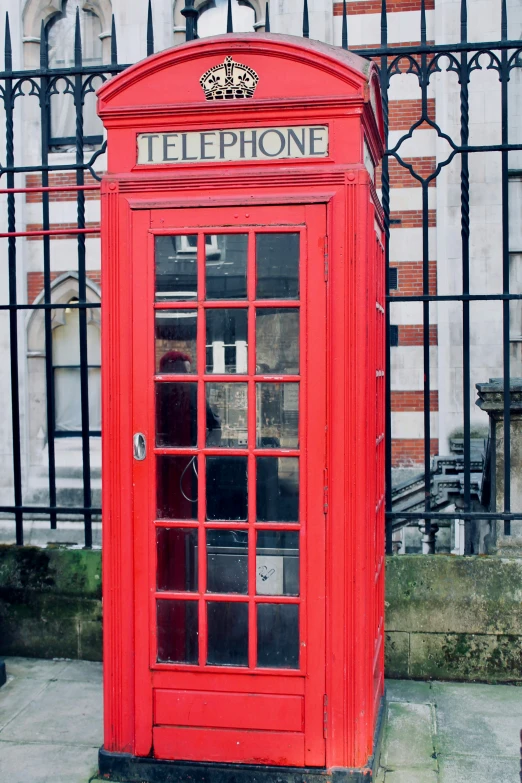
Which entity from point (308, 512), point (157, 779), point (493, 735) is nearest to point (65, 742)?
point (157, 779)

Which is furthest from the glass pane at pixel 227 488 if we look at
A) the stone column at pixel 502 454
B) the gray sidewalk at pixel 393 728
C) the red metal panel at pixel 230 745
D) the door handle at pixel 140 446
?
the stone column at pixel 502 454

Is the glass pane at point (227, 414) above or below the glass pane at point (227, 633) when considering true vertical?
above

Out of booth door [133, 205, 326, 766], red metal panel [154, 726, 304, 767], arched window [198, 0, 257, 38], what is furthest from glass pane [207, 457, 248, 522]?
arched window [198, 0, 257, 38]

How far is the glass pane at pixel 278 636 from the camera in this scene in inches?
132

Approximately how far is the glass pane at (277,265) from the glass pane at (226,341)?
0.15 metres

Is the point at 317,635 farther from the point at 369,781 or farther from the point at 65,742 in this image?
the point at 65,742

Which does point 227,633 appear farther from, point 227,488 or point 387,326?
point 387,326

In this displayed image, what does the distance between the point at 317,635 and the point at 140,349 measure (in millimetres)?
1408

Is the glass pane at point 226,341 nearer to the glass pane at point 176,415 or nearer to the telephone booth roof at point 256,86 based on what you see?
the glass pane at point 176,415

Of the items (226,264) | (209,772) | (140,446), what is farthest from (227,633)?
(226,264)

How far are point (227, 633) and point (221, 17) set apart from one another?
10504 mm

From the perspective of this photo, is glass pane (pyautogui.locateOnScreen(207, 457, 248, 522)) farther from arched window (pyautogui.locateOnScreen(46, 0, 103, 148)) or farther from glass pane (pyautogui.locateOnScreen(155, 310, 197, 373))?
arched window (pyautogui.locateOnScreen(46, 0, 103, 148))

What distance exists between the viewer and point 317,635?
3326mm

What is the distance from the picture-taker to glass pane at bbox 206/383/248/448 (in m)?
3.35
